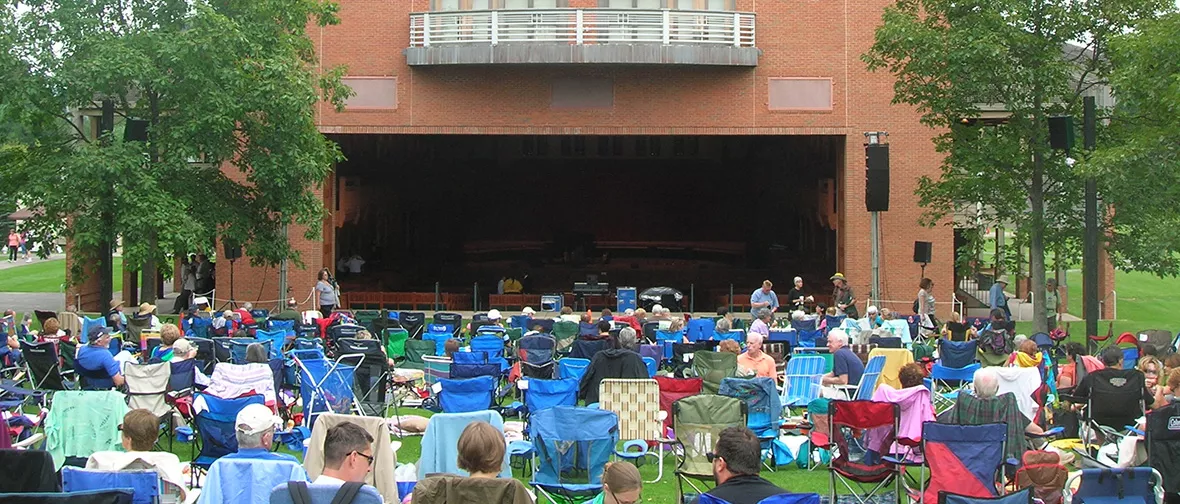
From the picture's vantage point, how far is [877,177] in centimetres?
2636

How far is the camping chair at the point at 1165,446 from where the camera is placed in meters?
8.93

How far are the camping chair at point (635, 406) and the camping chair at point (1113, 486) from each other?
4212 millimetres

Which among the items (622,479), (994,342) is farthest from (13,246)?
(622,479)

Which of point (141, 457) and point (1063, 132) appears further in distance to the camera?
point (1063, 132)

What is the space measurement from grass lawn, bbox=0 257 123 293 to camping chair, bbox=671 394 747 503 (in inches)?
1327

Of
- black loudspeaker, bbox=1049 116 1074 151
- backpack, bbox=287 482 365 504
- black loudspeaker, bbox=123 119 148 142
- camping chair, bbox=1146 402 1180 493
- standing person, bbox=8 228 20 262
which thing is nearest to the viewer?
backpack, bbox=287 482 365 504

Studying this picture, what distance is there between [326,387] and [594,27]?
1769 cm

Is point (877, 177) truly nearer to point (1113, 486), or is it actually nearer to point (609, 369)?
point (609, 369)

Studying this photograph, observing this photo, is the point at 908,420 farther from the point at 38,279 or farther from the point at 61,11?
the point at 38,279

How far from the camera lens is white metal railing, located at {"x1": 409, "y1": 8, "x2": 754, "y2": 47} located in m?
28.3

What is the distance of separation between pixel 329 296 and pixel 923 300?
11.2 metres

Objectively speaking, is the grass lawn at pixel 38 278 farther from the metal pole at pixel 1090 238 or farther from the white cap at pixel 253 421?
the white cap at pixel 253 421

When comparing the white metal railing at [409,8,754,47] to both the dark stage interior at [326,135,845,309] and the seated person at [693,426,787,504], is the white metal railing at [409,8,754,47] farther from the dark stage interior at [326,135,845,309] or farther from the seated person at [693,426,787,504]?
the seated person at [693,426,787,504]

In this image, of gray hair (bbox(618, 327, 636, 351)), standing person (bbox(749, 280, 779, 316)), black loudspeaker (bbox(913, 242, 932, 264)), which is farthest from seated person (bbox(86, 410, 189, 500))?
black loudspeaker (bbox(913, 242, 932, 264))
